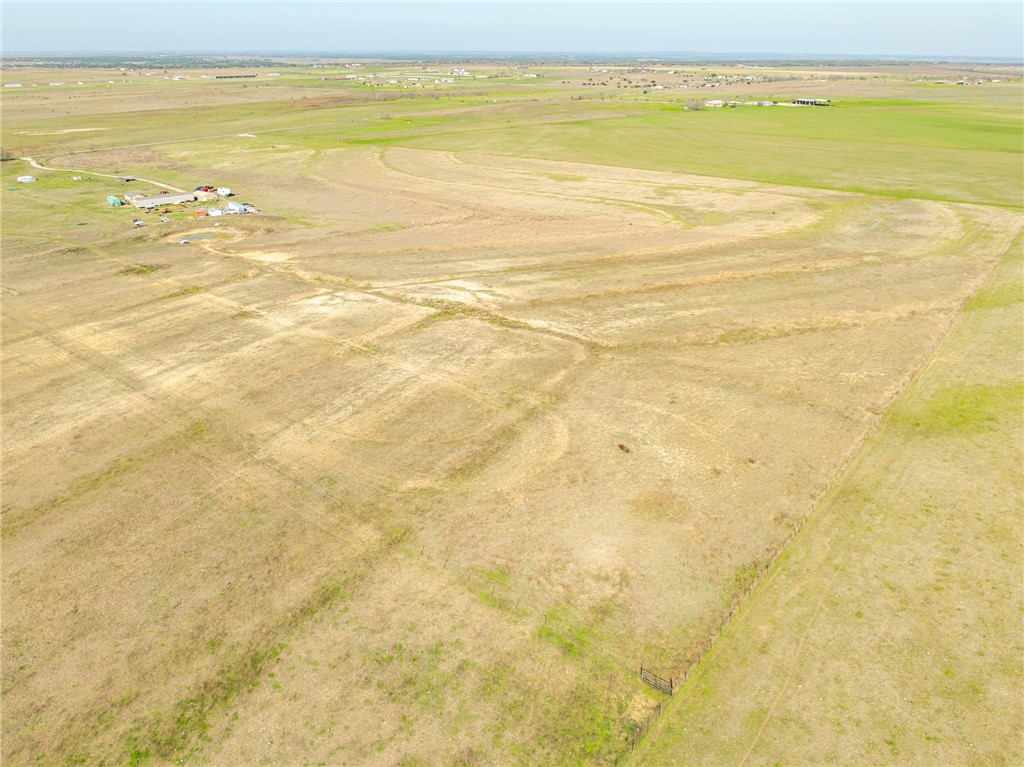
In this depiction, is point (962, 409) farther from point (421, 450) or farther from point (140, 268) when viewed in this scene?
point (140, 268)

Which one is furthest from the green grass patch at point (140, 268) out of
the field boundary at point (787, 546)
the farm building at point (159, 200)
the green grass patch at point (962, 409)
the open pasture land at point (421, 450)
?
the green grass patch at point (962, 409)

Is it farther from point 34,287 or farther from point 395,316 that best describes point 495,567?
point 34,287

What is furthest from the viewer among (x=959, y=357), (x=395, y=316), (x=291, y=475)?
(x=395, y=316)

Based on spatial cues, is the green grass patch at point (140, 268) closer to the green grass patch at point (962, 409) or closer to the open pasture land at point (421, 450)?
the open pasture land at point (421, 450)

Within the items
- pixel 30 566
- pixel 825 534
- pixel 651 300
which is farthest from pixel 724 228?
pixel 30 566

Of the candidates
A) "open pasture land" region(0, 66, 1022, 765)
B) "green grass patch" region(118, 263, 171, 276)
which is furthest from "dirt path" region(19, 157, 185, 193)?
"green grass patch" region(118, 263, 171, 276)

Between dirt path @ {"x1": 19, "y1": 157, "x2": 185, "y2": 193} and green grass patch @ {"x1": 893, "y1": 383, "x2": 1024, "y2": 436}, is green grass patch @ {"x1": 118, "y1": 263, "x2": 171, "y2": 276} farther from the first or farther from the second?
green grass patch @ {"x1": 893, "y1": 383, "x2": 1024, "y2": 436}
